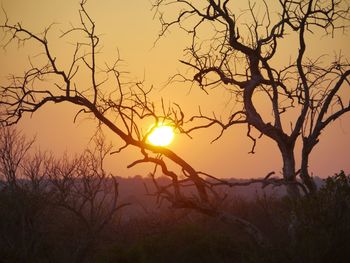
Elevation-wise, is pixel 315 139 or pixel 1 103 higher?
pixel 1 103

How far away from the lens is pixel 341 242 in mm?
11305

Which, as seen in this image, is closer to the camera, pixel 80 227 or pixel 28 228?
pixel 28 228

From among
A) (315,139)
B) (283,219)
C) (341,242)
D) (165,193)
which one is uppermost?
(315,139)

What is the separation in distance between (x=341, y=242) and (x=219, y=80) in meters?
6.64

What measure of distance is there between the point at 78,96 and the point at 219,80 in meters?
4.15

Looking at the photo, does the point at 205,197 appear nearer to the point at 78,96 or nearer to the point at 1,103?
the point at 78,96

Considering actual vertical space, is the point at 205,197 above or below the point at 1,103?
below

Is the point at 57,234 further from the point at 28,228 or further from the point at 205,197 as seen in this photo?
the point at 205,197

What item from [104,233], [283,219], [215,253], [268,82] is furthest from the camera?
[104,233]

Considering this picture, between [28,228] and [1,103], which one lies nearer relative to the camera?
[1,103]

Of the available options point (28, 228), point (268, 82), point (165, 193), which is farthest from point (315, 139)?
point (28, 228)

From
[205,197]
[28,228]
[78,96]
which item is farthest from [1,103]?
[28,228]

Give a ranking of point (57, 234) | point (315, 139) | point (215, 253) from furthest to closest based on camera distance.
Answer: point (57, 234) → point (215, 253) → point (315, 139)

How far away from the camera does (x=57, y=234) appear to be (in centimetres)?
3388
